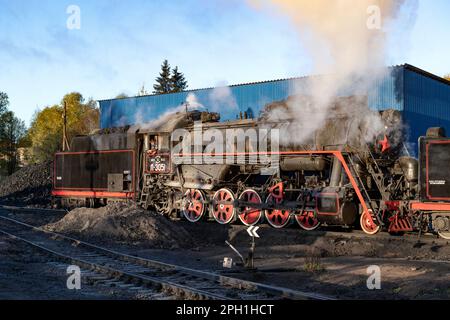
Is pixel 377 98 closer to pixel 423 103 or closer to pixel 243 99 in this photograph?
pixel 423 103

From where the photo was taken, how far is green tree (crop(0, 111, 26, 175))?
2594 inches

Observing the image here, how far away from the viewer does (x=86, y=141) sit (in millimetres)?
24094

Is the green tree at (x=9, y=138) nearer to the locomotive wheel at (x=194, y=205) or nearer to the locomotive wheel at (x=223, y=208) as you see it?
the locomotive wheel at (x=194, y=205)

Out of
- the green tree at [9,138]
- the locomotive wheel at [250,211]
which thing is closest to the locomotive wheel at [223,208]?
the locomotive wheel at [250,211]

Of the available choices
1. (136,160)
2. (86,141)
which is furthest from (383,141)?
(86,141)

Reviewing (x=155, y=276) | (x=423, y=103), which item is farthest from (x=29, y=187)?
(x=155, y=276)

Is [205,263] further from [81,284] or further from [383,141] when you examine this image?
[383,141]

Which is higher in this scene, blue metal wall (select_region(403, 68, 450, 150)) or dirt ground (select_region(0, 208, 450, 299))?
blue metal wall (select_region(403, 68, 450, 150))

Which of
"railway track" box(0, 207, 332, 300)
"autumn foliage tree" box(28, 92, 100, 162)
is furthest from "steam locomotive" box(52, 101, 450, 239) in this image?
"autumn foliage tree" box(28, 92, 100, 162)

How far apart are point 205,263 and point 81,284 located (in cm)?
323

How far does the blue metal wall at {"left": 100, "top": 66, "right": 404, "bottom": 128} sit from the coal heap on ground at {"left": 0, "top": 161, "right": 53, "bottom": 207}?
6387mm

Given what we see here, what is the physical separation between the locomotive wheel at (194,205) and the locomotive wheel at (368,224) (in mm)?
5684

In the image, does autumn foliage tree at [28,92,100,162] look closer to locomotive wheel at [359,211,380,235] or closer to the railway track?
the railway track
